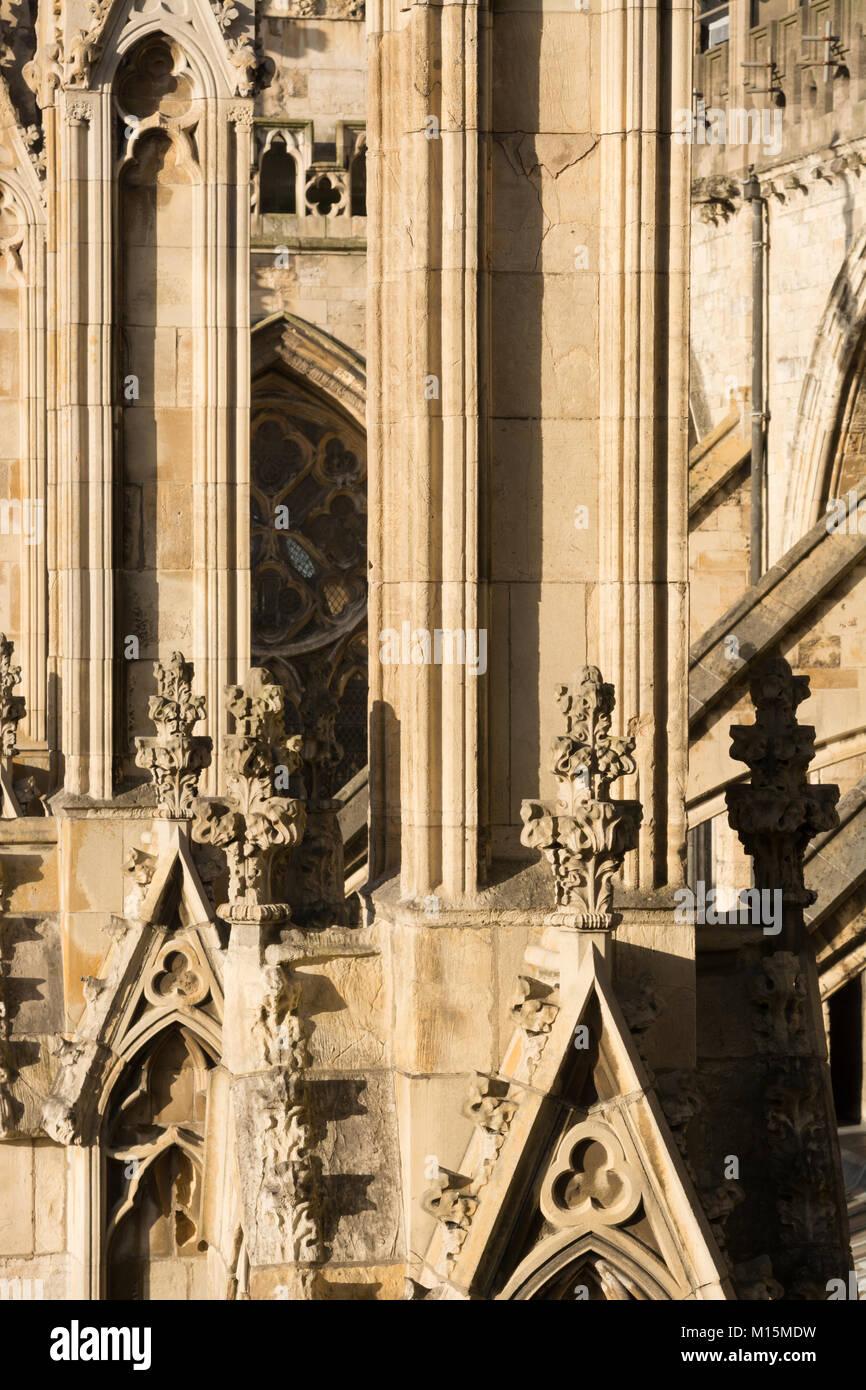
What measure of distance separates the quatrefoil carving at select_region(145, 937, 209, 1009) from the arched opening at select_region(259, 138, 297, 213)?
1299 centimetres

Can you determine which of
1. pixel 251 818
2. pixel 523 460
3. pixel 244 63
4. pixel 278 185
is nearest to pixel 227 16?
pixel 244 63

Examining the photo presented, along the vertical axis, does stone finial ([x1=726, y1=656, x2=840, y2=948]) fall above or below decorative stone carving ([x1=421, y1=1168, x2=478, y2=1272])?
above

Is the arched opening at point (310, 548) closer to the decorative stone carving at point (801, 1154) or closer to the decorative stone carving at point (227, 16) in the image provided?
the decorative stone carving at point (227, 16)

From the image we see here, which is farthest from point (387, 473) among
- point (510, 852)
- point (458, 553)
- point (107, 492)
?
point (107, 492)

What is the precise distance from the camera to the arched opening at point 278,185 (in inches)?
752

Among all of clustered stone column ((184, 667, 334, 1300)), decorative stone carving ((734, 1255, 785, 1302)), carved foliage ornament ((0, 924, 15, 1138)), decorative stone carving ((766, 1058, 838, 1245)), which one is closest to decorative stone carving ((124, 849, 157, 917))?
carved foliage ornament ((0, 924, 15, 1138))

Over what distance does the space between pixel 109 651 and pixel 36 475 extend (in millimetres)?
4765

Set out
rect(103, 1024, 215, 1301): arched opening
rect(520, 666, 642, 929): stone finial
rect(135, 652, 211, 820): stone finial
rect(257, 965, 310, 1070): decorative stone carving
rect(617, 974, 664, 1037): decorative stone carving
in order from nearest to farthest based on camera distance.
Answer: rect(520, 666, 642, 929): stone finial → rect(617, 974, 664, 1037): decorative stone carving → rect(257, 965, 310, 1070): decorative stone carving → rect(135, 652, 211, 820): stone finial → rect(103, 1024, 215, 1301): arched opening

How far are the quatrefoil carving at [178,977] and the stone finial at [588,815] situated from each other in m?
2.97

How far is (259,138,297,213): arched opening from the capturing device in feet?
62.7

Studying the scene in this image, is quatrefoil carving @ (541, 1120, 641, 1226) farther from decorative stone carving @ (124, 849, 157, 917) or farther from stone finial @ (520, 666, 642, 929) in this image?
decorative stone carving @ (124, 849, 157, 917)

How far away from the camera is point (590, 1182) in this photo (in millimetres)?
4066
